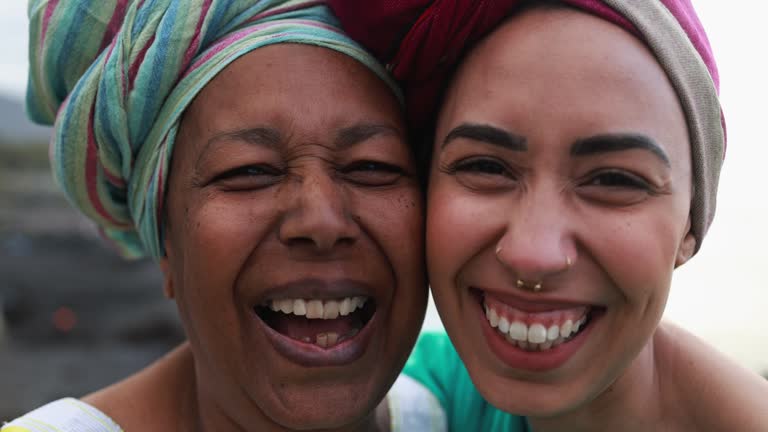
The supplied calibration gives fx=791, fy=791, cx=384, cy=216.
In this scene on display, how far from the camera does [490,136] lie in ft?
6.72

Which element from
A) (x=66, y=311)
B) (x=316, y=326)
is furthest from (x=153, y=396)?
(x=66, y=311)

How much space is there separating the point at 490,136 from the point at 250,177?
2.30 ft

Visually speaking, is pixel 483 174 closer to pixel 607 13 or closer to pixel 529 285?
pixel 529 285

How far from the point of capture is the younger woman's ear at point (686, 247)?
2.24 metres

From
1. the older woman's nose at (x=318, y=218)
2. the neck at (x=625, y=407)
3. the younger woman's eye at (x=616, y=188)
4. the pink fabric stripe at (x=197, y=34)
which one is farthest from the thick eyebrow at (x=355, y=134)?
the neck at (x=625, y=407)

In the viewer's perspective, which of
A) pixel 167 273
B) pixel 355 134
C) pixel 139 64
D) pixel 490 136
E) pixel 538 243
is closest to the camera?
pixel 538 243

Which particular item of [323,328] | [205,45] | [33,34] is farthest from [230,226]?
[33,34]

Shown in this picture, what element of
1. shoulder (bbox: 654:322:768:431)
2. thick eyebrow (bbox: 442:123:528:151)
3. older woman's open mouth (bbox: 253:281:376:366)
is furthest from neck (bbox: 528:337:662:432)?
thick eyebrow (bbox: 442:123:528:151)

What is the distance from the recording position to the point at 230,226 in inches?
87.0

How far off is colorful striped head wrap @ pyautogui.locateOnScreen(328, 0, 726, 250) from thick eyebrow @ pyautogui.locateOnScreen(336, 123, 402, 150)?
0.55 feet

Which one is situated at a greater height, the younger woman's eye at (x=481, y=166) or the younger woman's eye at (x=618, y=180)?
the younger woman's eye at (x=618, y=180)

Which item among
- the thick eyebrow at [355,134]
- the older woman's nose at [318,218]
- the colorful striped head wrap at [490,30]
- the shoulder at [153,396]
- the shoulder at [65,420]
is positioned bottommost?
the shoulder at [65,420]

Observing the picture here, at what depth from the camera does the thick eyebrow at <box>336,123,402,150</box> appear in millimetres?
2250

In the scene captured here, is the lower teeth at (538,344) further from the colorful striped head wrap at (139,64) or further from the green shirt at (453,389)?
the colorful striped head wrap at (139,64)
